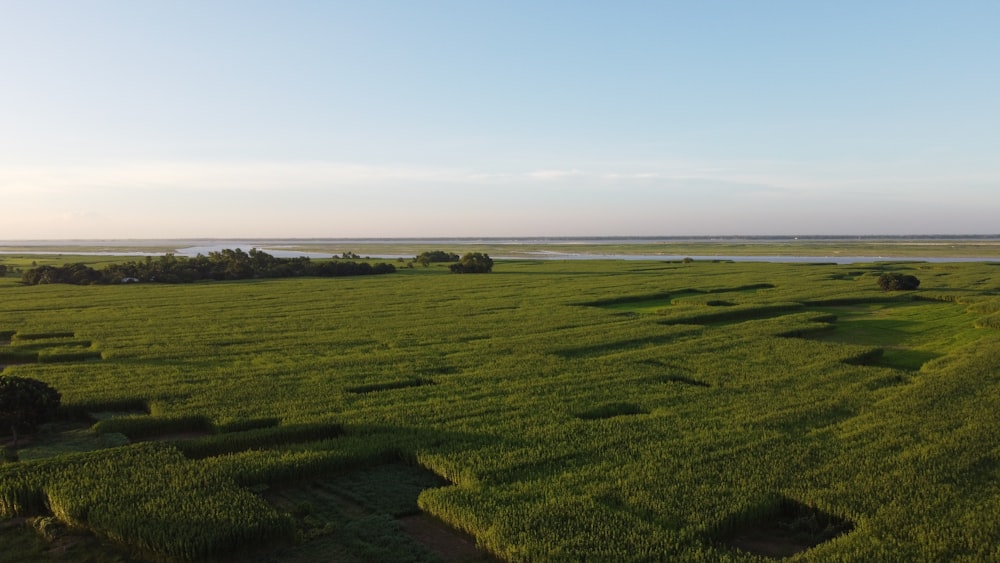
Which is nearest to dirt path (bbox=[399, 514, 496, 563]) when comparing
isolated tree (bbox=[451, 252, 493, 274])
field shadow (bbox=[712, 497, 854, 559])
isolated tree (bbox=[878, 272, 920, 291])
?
field shadow (bbox=[712, 497, 854, 559])

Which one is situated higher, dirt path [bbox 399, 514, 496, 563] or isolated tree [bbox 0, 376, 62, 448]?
isolated tree [bbox 0, 376, 62, 448]

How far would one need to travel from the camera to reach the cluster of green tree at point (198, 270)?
2157 inches

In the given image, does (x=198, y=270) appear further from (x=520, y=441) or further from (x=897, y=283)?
(x=897, y=283)

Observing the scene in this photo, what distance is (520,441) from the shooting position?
12.9m

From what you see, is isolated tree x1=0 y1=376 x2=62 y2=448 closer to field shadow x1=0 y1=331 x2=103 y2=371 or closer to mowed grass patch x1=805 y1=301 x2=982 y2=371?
field shadow x1=0 y1=331 x2=103 y2=371

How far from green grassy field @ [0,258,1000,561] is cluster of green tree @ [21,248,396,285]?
31.0 metres

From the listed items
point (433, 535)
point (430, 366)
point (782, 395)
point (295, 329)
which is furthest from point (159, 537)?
point (295, 329)

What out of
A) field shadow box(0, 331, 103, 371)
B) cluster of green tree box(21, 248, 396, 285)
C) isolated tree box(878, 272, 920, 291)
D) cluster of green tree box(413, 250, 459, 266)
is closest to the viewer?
field shadow box(0, 331, 103, 371)

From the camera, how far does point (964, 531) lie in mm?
8820

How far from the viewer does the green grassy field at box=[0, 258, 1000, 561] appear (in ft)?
29.8

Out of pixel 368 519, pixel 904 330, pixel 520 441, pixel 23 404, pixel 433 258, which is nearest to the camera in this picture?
pixel 368 519

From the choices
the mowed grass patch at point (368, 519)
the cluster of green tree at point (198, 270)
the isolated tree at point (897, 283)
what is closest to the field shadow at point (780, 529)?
the mowed grass patch at point (368, 519)

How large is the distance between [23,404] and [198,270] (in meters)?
49.4

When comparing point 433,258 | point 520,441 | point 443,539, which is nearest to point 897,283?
point 520,441
